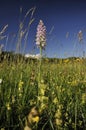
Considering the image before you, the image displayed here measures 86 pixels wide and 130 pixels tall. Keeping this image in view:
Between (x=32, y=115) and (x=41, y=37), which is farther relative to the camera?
(x=41, y=37)

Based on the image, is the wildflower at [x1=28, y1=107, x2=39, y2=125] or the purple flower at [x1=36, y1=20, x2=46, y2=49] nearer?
the wildflower at [x1=28, y1=107, x2=39, y2=125]

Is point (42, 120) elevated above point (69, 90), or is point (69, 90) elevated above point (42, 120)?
point (69, 90)

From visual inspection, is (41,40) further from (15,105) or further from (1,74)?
(1,74)

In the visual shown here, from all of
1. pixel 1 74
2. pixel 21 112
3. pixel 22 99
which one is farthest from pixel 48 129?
pixel 1 74

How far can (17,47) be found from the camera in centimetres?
345

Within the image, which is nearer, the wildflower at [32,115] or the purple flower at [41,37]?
the wildflower at [32,115]

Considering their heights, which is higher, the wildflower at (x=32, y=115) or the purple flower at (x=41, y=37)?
the purple flower at (x=41, y=37)

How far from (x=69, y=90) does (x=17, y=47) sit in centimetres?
107

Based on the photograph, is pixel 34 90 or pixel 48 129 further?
pixel 34 90

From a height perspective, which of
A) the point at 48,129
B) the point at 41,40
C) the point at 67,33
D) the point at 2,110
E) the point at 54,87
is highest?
the point at 67,33

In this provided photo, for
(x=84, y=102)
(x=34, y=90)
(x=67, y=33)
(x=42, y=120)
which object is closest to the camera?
(x=42, y=120)

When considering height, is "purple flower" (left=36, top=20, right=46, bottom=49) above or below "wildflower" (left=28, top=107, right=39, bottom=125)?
above

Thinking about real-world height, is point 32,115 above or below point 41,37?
below

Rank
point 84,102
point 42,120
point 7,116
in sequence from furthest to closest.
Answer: point 84,102 < point 42,120 < point 7,116
